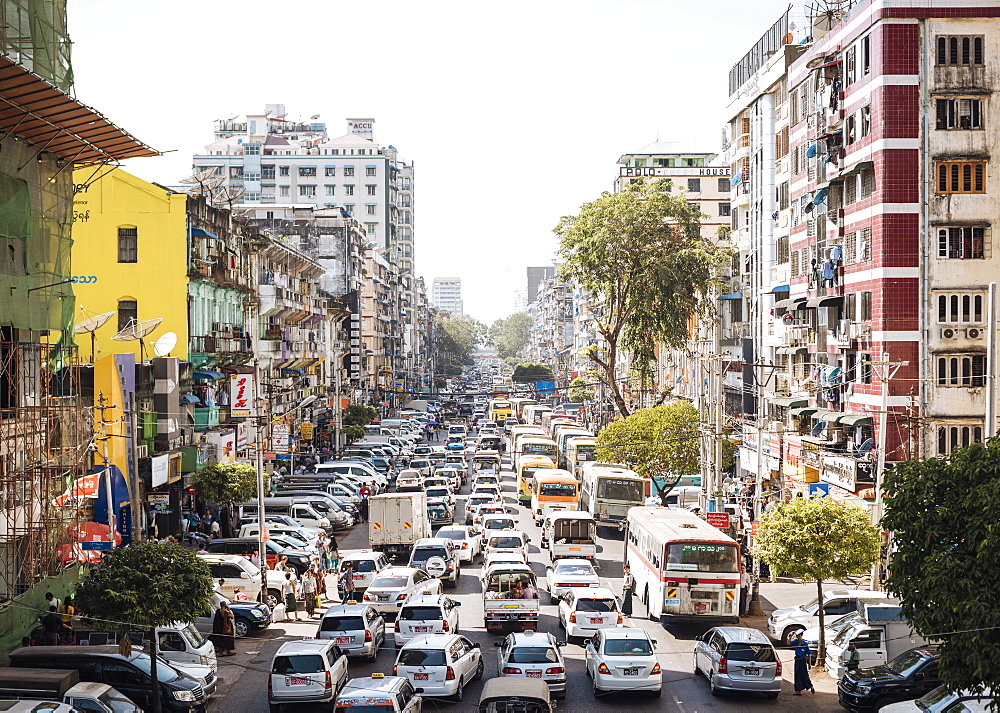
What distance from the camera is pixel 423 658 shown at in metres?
23.1

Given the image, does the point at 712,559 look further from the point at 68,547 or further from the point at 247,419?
the point at 247,419

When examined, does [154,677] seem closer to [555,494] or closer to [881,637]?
[881,637]

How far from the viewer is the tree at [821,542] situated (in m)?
28.4

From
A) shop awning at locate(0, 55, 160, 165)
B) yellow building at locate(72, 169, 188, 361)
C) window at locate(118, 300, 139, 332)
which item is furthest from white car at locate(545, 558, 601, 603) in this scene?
window at locate(118, 300, 139, 332)

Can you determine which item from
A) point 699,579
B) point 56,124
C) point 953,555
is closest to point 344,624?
point 699,579

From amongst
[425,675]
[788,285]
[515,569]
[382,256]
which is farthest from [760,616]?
[382,256]

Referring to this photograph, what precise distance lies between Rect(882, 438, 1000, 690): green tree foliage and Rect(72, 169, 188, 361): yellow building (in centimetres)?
3129

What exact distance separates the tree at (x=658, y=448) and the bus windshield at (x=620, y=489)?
762 cm

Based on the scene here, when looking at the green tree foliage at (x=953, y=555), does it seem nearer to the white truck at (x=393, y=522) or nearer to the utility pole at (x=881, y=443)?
the utility pole at (x=881, y=443)

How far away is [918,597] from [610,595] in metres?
10.9

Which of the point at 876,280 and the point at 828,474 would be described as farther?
the point at 828,474

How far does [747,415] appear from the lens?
61.0 meters

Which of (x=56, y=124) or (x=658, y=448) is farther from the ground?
(x=56, y=124)

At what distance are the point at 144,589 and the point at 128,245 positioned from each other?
25.3 meters
